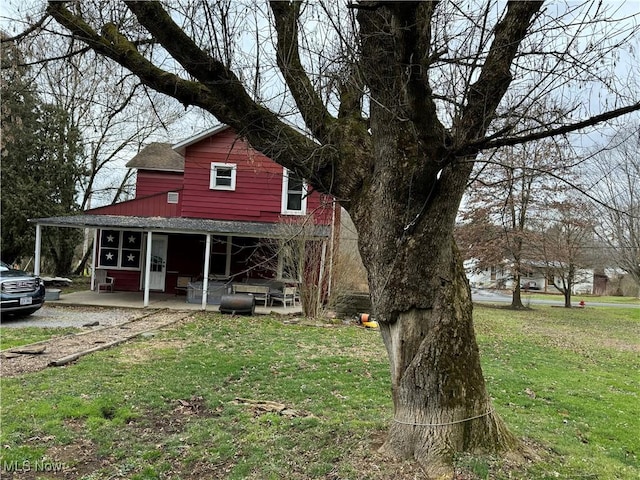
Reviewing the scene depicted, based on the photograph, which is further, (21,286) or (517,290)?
(517,290)

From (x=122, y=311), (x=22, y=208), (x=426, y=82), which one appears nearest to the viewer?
(x=426, y=82)

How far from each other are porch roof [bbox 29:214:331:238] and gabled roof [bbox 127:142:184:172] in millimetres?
4047

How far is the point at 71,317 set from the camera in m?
12.6

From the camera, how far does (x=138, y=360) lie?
7836 millimetres

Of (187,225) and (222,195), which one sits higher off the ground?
(222,195)

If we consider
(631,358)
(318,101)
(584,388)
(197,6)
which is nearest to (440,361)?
(318,101)

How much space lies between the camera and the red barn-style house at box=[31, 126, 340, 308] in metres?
15.0

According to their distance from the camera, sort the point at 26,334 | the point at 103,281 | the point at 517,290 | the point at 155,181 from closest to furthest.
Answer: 1. the point at 26,334
2. the point at 103,281
3. the point at 155,181
4. the point at 517,290

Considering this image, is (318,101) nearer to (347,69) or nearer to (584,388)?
(347,69)

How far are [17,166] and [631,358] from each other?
2558 cm

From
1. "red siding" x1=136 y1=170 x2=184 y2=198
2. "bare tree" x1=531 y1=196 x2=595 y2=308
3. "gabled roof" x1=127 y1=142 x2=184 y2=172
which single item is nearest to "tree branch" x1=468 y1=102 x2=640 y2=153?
"gabled roof" x1=127 y1=142 x2=184 y2=172

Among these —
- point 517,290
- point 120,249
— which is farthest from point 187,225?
point 517,290

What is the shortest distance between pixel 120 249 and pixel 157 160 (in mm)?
4783

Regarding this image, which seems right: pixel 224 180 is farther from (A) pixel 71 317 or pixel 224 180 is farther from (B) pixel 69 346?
(B) pixel 69 346
